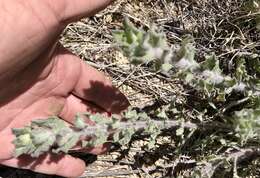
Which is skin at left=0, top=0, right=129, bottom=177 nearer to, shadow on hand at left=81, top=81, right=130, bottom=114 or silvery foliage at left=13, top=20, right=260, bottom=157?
shadow on hand at left=81, top=81, right=130, bottom=114

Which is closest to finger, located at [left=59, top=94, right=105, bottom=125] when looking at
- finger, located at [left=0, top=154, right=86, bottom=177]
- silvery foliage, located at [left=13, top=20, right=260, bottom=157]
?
finger, located at [left=0, top=154, right=86, bottom=177]

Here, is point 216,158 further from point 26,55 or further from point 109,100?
point 26,55

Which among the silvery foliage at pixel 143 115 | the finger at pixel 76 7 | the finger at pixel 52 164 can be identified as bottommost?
the finger at pixel 52 164

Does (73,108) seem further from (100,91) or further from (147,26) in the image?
(147,26)

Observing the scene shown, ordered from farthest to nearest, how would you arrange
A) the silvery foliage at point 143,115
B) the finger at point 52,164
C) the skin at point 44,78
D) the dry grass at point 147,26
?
1. the dry grass at point 147,26
2. the finger at point 52,164
3. the skin at point 44,78
4. the silvery foliage at point 143,115

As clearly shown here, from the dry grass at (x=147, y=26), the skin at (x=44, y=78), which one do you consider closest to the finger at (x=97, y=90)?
the skin at (x=44, y=78)

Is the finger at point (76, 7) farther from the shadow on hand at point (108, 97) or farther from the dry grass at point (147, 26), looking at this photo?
the dry grass at point (147, 26)

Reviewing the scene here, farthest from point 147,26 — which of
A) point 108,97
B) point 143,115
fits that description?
point 143,115
